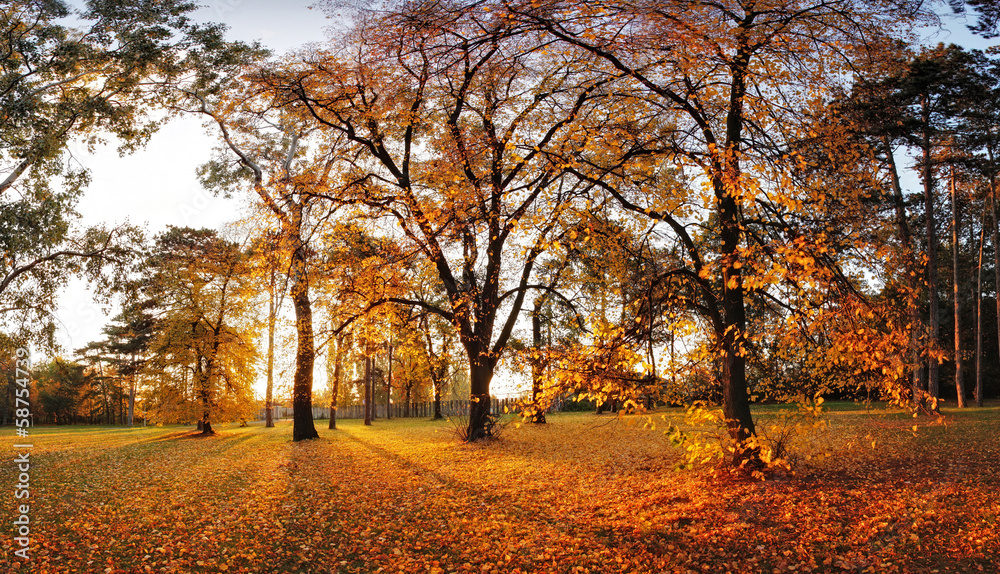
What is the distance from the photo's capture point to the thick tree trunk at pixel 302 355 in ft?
48.9

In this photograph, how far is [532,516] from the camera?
725 centimetres

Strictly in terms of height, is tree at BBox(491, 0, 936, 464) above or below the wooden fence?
above

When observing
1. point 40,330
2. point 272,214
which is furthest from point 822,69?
point 40,330

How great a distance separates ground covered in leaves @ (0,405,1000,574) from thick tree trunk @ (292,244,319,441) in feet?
16.8

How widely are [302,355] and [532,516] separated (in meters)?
12.0

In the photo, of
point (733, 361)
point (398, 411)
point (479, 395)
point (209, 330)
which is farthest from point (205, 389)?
point (733, 361)

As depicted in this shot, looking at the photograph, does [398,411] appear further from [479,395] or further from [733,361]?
[733,361]

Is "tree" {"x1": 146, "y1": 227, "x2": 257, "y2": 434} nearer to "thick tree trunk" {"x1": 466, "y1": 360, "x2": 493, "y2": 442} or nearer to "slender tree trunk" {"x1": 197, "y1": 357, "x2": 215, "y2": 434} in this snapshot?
"slender tree trunk" {"x1": 197, "y1": 357, "x2": 215, "y2": 434}

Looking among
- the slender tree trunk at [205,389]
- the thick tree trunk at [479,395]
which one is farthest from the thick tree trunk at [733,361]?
the slender tree trunk at [205,389]

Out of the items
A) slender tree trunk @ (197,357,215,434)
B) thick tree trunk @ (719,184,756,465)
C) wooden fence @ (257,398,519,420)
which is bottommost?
wooden fence @ (257,398,519,420)

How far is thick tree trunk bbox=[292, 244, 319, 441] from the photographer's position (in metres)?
14.9

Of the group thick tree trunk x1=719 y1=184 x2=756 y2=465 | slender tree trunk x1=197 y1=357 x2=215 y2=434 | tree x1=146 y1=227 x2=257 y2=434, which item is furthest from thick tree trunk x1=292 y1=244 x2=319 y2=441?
thick tree trunk x1=719 y1=184 x2=756 y2=465

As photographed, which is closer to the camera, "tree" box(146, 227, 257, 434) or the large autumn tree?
the large autumn tree

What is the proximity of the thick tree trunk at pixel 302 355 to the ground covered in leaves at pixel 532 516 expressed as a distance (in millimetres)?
5111
